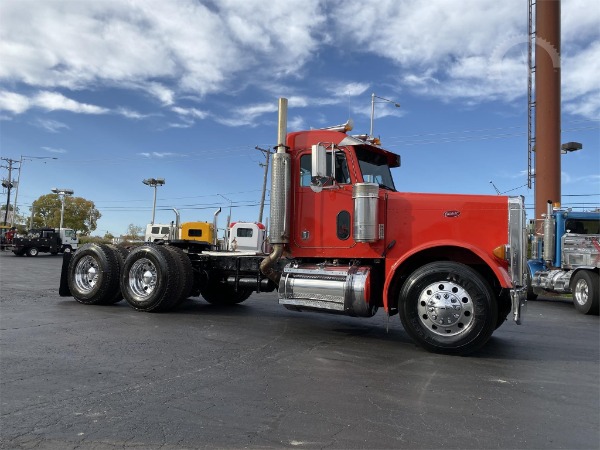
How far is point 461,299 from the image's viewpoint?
18.2 ft

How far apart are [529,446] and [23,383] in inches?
160

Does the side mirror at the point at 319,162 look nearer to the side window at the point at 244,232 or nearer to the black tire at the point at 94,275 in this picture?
the black tire at the point at 94,275

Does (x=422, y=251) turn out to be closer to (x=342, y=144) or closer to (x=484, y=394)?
(x=342, y=144)

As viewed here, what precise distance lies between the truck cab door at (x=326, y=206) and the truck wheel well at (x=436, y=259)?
2.69 ft

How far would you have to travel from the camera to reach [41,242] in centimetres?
3766

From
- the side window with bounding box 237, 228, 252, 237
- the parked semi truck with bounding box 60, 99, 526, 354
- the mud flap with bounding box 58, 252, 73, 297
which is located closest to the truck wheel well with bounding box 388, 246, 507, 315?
the parked semi truck with bounding box 60, 99, 526, 354

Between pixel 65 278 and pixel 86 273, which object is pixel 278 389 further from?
pixel 65 278

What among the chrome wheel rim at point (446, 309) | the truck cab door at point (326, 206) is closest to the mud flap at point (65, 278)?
the truck cab door at point (326, 206)

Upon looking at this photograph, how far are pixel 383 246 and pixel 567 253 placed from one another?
8.69 metres

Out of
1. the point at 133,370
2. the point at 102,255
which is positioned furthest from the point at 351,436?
the point at 102,255

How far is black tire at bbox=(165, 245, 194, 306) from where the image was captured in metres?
8.21

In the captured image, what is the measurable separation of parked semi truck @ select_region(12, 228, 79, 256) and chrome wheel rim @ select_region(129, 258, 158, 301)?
31.8 m

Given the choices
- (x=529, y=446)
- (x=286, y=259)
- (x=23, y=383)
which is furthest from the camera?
(x=286, y=259)

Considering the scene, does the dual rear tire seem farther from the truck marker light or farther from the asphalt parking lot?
the truck marker light
